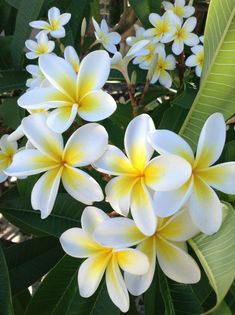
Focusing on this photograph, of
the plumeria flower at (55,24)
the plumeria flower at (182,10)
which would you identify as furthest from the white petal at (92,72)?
the plumeria flower at (182,10)

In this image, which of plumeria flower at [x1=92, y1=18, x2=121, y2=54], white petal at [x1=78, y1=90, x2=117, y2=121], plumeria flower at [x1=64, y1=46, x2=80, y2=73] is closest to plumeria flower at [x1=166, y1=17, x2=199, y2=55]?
plumeria flower at [x1=92, y1=18, x2=121, y2=54]

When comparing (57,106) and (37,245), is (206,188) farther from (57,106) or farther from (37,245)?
(37,245)

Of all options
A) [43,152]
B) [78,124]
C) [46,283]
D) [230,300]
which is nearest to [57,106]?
[43,152]

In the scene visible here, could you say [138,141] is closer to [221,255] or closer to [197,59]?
[221,255]

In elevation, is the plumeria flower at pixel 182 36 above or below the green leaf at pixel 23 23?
above

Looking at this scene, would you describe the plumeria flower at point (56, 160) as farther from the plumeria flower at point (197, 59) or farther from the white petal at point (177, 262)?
the plumeria flower at point (197, 59)

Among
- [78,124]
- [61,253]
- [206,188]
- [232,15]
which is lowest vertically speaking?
[61,253]

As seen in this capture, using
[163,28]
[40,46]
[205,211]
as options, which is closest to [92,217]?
[205,211]
